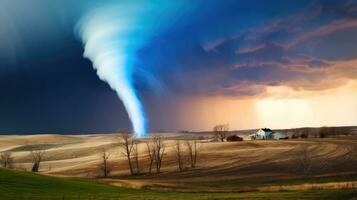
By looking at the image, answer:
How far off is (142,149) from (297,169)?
54.5 metres

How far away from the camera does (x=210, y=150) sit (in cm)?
11719

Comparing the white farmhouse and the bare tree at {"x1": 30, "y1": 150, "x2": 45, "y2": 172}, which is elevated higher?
the white farmhouse

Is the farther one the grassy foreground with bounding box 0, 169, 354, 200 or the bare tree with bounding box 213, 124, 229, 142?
the bare tree with bounding box 213, 124, 229, 142

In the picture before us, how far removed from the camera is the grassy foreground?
38.6m

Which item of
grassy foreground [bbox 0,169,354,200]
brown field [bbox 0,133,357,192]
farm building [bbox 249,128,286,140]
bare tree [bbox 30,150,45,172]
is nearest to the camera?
grassy foreground [bbox 0,169,354,200]

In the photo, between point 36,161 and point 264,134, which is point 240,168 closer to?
point 36,161

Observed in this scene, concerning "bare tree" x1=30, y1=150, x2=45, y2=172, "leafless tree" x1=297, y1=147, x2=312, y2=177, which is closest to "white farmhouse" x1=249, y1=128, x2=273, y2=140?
"bare tree" x1=30, y1=150, x2=45, y2=172

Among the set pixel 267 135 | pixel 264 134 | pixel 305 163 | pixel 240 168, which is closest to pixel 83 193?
pixel 240 168

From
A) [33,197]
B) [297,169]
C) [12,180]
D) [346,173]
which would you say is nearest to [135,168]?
[297,169]

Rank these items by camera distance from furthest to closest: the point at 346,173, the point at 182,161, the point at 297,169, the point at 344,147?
1. the point at 344,147
2. the point at 182,161
3. the point at 297,169
4. the point at 346,173

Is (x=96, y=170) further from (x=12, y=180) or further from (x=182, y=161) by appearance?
(x=12, y=180)

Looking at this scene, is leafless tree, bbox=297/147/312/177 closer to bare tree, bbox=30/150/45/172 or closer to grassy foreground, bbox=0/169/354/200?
grassy foreground, bbox=0/169/354/200

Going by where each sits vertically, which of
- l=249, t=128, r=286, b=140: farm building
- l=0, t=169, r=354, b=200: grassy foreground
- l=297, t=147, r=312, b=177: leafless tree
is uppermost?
l=249, t=128, r=286, b=140: farm building

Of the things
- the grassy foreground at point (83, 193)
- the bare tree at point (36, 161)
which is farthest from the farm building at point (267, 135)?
the grassy foreground at point (83, 193)
